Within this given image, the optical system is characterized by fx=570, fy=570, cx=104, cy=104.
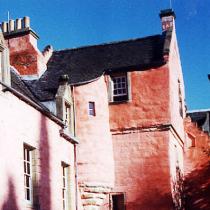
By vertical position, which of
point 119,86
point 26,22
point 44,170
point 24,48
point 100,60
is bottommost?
point 44,170

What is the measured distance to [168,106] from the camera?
27.6 meters

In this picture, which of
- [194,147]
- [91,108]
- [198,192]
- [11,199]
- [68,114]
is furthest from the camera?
[194,147]

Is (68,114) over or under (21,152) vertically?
over

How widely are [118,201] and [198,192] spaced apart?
185 inches

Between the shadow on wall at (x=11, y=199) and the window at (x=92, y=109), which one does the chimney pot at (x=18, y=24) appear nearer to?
the window at (x=92, y=109)

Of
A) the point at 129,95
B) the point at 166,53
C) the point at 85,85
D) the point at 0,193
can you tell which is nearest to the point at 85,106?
the point at 85,85

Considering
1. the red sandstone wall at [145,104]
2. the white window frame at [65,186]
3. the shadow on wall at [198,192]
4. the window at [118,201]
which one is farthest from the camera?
the shadow on wall at [198,192]

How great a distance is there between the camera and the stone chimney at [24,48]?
93.8 ft

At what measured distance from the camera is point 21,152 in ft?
64.1

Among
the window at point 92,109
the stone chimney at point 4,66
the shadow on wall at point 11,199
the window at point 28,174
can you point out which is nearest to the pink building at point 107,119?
the window at point 92,109

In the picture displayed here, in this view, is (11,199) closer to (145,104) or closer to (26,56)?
(145,104)

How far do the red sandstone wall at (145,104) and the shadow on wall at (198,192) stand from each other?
15.0ft

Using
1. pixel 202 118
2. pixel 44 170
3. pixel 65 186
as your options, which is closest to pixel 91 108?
pixel 65 186

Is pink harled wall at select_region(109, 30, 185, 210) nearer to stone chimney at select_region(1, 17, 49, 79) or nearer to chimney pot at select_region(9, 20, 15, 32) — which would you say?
stone chimney at select_region(1, 17, 49, 79)
